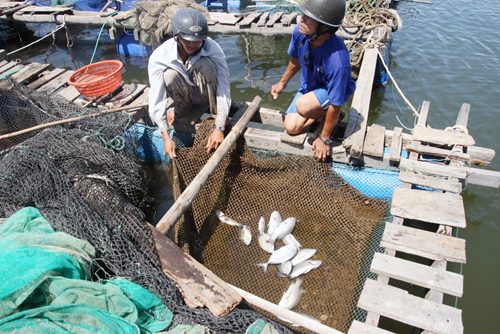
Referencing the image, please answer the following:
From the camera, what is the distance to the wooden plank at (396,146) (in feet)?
11.9

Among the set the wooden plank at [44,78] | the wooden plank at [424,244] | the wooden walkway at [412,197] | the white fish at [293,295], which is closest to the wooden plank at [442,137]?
the wooden walkway at [412,197]

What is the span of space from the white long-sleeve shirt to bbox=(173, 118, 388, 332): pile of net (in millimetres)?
389

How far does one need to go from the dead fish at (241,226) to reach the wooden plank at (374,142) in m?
1.73

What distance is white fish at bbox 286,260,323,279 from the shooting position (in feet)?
10.3

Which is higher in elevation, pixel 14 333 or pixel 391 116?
pixel 14 333

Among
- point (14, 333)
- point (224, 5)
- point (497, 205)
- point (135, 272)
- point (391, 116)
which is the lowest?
point (497, 205)

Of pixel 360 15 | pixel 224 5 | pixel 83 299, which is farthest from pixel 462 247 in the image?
pixel 224 5

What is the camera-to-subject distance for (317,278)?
3.15 m

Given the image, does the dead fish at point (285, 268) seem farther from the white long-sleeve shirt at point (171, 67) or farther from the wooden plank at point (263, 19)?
the wooden plank at point (263, 19)

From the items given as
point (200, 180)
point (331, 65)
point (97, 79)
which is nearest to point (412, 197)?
point (331, 65)

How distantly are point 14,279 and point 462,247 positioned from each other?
12.0 ft

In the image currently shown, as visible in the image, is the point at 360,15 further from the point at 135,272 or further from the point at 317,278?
the point at 135,272

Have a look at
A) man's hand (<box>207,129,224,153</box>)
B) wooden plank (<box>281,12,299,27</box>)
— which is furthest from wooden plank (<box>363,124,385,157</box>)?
wooden plank (<box>281,12,299,27</box>)

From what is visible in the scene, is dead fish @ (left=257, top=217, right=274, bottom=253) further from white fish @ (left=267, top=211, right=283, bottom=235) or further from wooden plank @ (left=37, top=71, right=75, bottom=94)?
wooden plank @ (left=37, top=71, right=75, bottom=94)
